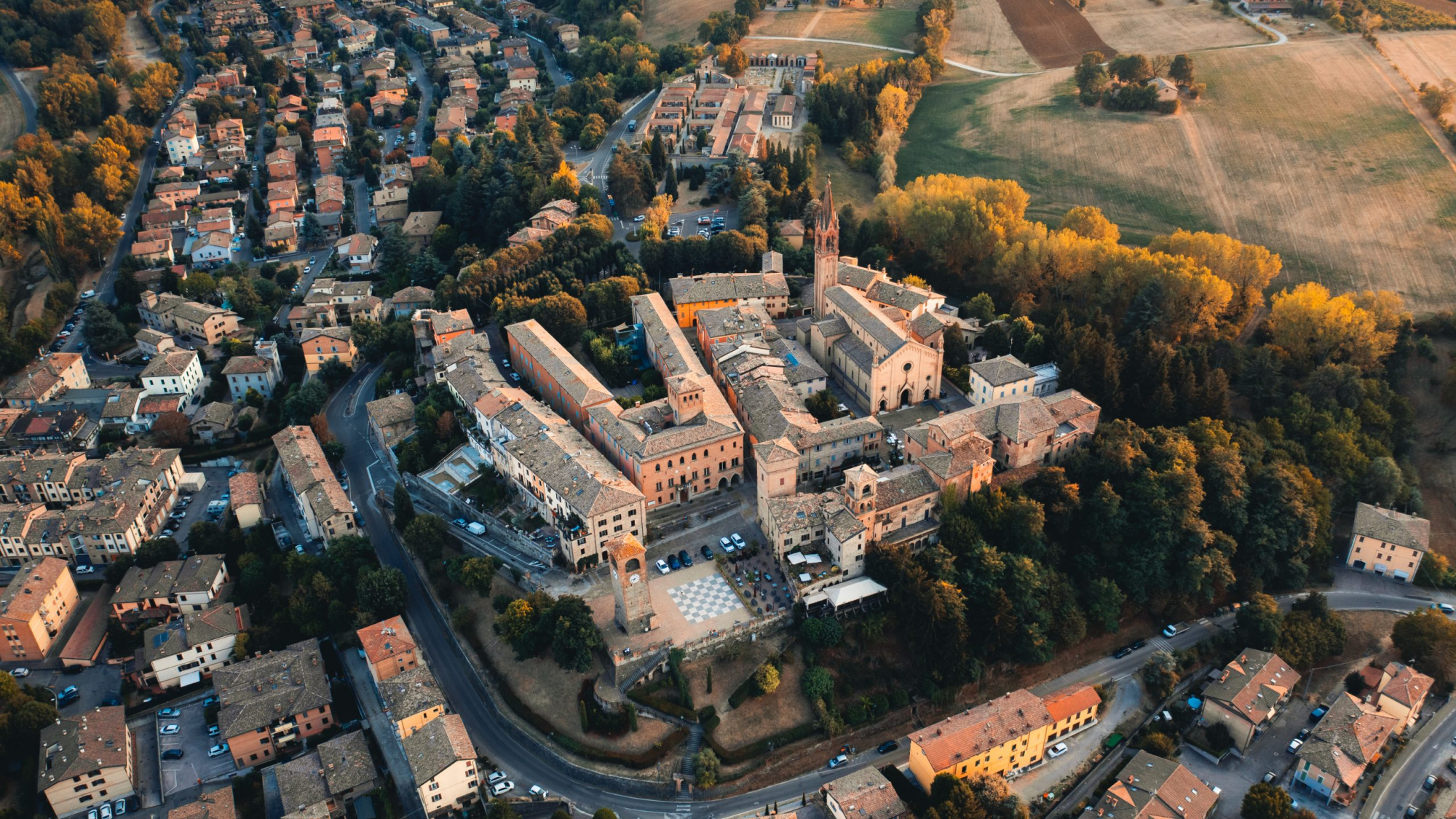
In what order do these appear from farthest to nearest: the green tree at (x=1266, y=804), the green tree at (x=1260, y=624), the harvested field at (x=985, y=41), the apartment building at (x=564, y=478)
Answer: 1. the harvested field at (x=985, y=41)
2. the apartment building at (x=564, y=478)
3. the green tree at (x=1260, y=624)
4. the green tree at (x=1266, y=804)

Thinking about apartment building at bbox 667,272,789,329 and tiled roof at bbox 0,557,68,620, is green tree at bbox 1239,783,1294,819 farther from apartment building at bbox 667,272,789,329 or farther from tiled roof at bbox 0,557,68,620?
tiled roof at bbox 0,557,68,620

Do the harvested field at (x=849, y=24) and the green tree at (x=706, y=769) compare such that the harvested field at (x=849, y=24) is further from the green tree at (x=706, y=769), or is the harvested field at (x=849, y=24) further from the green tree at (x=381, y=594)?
the green tree at (x=706, y=769)

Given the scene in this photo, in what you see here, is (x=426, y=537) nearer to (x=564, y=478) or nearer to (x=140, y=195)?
(x=564, y=478)

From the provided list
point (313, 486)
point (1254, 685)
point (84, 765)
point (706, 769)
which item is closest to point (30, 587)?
point (84, 765)

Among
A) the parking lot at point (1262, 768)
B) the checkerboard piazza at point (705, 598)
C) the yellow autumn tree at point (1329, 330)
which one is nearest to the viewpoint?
the parking lot at point (1262, 768)

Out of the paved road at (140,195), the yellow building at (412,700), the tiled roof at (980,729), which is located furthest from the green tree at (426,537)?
the paved road at (140,195)

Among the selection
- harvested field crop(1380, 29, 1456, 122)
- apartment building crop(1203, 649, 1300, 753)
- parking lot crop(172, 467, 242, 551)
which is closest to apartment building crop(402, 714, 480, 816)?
parking lot crop(172, 467, 242, 551)

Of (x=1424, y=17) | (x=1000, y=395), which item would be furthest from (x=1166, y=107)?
(x=1000, y=395)
